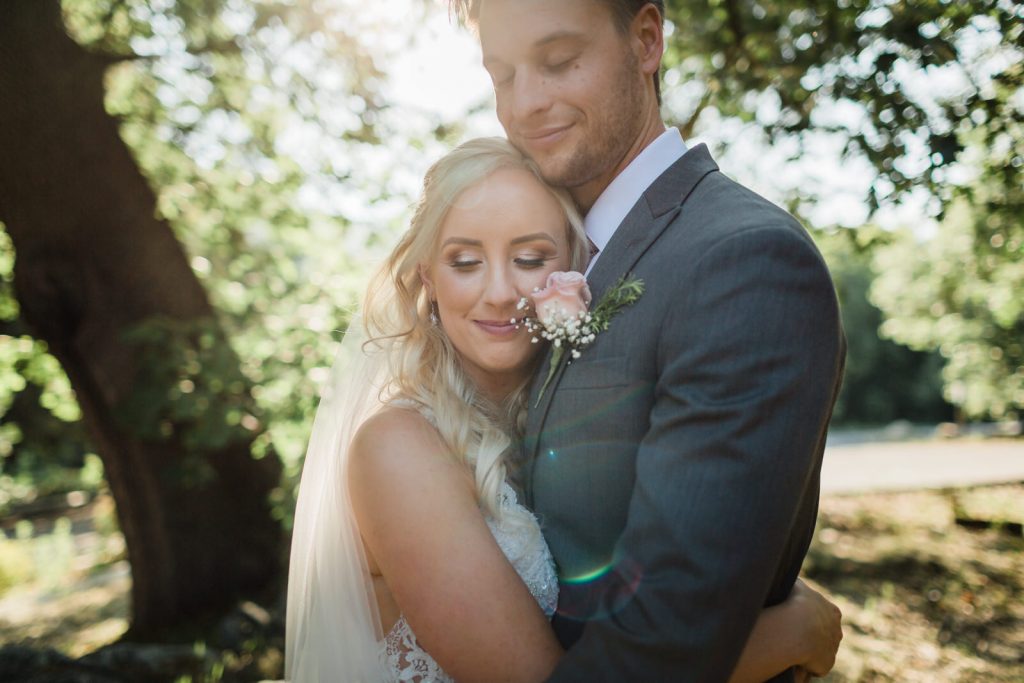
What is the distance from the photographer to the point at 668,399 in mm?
1624

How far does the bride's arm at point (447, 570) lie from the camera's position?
72.2 inches

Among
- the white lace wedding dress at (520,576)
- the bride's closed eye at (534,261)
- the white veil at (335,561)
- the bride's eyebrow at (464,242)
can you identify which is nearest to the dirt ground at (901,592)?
the white lace wedding dress at (520,576)

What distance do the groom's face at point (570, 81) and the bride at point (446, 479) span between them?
0.49 ft

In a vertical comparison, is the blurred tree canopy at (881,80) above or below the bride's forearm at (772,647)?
above

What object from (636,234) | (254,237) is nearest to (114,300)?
(254,237)

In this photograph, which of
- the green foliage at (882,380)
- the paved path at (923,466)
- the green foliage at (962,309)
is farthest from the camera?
the green foliage at (882,380)

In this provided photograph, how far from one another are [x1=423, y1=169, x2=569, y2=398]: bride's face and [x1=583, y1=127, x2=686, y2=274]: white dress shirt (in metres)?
0.12

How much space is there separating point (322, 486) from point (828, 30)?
404 centimetres

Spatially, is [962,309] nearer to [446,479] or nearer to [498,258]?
[498,258]

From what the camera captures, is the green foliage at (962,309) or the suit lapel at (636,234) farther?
the green foliage at (962,309)

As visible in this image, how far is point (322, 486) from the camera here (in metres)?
2.59

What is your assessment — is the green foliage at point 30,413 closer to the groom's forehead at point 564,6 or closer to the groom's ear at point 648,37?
the groom's forehead at point 564,6

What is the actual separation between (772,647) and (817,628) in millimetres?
174

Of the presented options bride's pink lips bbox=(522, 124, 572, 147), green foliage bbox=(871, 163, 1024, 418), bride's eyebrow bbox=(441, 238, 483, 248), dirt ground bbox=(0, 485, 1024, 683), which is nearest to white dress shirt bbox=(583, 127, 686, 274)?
bride's pink lips bbox=(522, 124, 572, 147)
